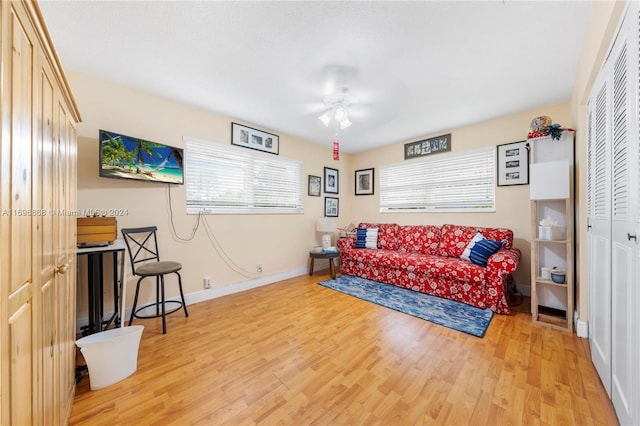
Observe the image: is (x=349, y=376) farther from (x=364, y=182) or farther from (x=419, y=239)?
(x=364, y=182)

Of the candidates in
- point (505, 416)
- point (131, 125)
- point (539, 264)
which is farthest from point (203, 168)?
point (539, 264)

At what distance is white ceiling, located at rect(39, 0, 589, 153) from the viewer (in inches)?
60.6

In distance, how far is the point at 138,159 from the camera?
240cm

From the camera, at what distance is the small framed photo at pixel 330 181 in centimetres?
461

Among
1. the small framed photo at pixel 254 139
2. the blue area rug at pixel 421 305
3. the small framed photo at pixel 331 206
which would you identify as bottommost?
the blue area rug at pixel 421 305

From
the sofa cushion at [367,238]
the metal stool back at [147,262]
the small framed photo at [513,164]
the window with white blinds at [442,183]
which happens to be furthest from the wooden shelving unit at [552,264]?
the metal stool back at [147,262]

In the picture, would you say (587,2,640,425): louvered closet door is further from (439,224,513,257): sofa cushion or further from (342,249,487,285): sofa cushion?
(439,224,513,257): sofa cushion

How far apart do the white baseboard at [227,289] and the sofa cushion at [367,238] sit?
45.2 inches

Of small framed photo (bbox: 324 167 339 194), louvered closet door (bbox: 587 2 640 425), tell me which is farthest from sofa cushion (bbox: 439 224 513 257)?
small framed photo (bbox: 324 167 339 194)

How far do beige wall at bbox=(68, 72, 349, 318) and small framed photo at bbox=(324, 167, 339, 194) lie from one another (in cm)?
54

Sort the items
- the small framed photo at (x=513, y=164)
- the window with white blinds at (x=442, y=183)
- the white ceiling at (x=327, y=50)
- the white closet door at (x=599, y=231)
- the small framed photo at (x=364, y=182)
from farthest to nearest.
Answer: the small framed photo at (x=364, y=182), the window with white blinds at (x=442, y=183), the small framed photo at (x=513, y=164), the white ceiling at (x=327, y=50), the white closet door at (x=599, y=231)

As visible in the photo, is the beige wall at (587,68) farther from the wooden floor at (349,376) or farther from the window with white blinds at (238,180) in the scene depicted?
the window with white blinds at (238,180)

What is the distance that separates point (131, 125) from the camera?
2.49 metres

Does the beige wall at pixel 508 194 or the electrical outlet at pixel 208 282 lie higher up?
the beige wall at pixel 508 194
